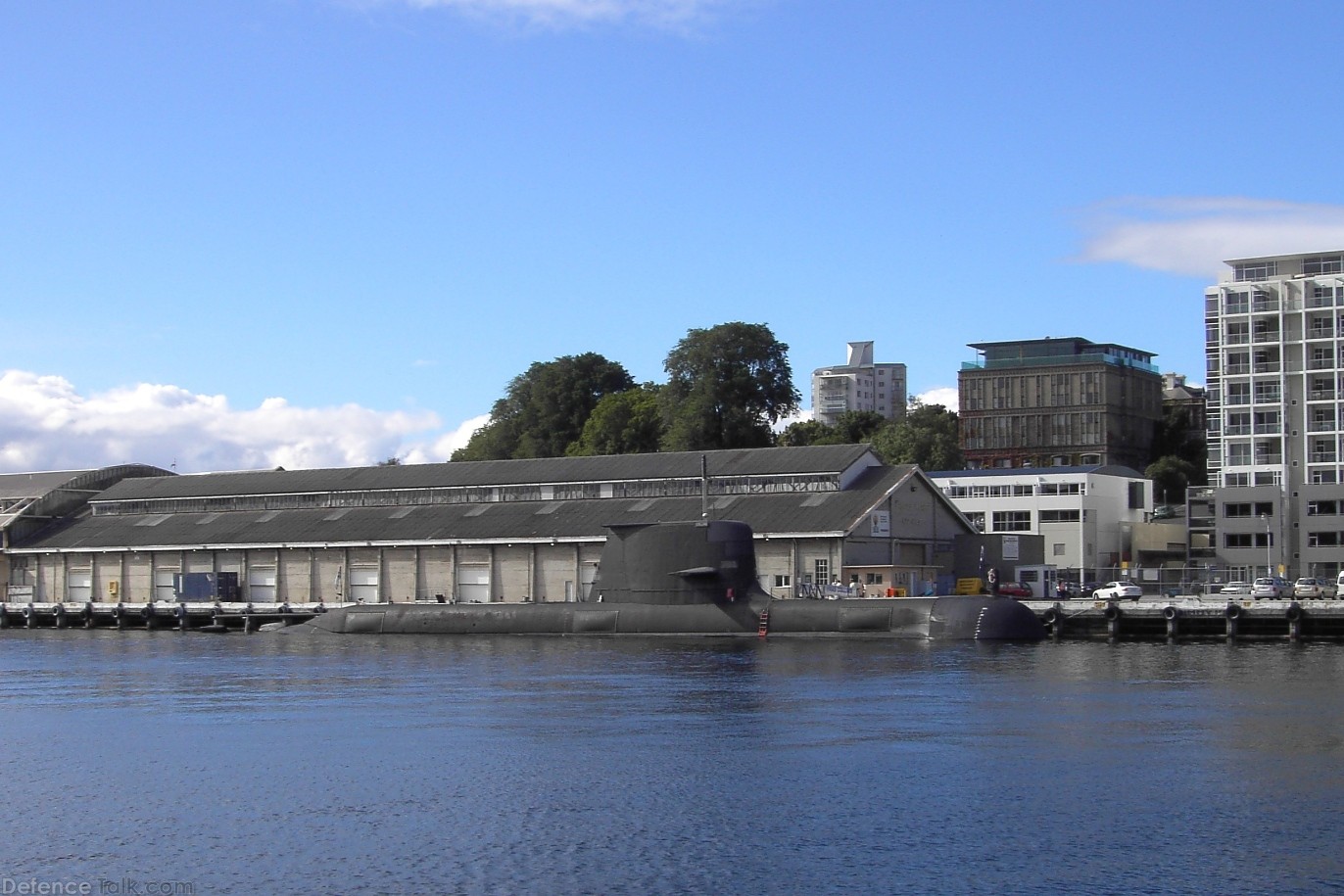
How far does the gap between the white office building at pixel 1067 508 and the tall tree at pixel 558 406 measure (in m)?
31.3

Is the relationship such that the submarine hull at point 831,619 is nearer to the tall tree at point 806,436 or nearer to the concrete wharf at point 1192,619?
the concrete wharf at point 1192,619

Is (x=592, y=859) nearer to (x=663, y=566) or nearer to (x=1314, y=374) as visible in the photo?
(x=663, y=566)

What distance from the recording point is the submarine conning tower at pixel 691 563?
173 feet

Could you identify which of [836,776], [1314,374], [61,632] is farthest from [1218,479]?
[836,776]

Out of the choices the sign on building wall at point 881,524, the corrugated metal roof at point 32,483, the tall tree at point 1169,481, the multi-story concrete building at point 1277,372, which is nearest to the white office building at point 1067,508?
the multi-story concrete building at point 1277,372

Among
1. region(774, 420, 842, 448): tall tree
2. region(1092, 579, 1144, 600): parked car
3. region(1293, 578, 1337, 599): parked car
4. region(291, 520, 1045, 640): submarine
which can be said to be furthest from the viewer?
region(774, 420, 842, 448): tall tree

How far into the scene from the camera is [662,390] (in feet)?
329

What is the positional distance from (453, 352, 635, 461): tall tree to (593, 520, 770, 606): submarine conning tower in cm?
5736

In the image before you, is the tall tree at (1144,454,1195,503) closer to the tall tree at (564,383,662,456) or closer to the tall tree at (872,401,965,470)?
the tall tree at (872,401,965,470)

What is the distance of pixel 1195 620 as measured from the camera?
56281 millimetres

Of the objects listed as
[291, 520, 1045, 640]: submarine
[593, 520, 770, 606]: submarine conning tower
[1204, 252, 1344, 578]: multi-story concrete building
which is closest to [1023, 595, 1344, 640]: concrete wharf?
[291, 520, 1045, 640]: submarine

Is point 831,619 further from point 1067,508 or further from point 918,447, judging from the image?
point 918,447

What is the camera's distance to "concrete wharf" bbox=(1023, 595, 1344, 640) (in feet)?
179

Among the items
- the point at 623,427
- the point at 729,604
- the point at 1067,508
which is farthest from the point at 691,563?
the point at 623,427
